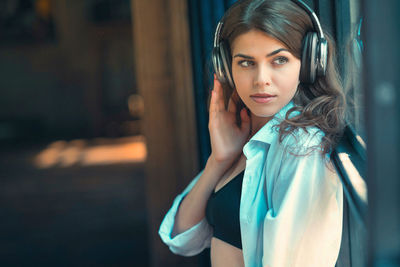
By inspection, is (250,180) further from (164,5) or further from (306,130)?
(164,5)

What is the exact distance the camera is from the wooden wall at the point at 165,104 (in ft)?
8.81

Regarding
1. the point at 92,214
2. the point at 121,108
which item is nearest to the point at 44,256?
the point at 92,214

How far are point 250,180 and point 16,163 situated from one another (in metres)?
8.32

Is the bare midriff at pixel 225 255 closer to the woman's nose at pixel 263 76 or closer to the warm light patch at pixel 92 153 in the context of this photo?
the woman's nose at pixel 263 76

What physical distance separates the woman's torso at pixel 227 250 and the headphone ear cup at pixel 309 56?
1.14 ft

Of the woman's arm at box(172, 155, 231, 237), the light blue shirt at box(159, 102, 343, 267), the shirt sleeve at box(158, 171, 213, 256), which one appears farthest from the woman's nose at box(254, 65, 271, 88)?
the shirt sleeve at box(158, 171, 213, 256)

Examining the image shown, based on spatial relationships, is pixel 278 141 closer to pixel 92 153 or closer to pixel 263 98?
pixel 263 98

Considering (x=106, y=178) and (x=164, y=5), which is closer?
(x=164, y=5)

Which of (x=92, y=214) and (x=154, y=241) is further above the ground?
(x=154, y=241)

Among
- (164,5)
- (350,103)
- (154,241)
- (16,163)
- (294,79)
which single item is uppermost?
(164,5)

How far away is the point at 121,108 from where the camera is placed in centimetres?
1140

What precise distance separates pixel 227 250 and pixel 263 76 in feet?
1.74

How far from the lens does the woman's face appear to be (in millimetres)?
1048

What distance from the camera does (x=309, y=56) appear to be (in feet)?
3.46
